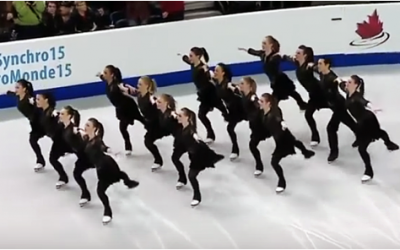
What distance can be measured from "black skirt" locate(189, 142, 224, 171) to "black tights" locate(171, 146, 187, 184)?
184 mm

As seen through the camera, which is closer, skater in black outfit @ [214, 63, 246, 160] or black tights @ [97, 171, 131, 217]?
black tights @ [97, 171, 131, 217]

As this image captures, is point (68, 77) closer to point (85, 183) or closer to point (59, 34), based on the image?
point (59, 34)

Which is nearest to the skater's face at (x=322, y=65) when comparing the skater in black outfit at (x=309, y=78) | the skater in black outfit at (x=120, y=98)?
the skater in black outfit at (x=309, y=78)

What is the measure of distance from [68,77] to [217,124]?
1567mm

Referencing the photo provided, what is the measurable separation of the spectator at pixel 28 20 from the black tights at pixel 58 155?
2.23m

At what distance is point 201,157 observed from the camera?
20.9 ft

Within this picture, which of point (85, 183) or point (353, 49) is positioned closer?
point (85, 183)

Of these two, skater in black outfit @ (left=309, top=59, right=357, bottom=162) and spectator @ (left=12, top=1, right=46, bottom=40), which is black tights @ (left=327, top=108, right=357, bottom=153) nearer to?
skater in black outfit @ (left=309, top=59, right=357, bottom=162)

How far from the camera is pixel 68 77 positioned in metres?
8.59

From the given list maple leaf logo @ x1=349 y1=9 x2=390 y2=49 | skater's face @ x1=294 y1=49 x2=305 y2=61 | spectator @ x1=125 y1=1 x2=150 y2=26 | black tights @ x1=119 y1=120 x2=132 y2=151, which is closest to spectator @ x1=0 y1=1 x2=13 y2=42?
spectator @ x1=125 y1=1 x2=150 y2=26

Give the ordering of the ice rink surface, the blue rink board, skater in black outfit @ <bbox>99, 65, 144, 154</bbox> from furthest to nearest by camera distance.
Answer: the blue rink board → skater in black outfit @ <bbox>99, 65, 144, 154</bbox> → the ice rink surface

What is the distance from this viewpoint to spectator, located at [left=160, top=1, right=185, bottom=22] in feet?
31.1

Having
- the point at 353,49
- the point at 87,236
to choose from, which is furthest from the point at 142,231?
the point at 353,49

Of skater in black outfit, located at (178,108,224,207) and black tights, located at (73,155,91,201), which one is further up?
skater in black outfit, located at (178,108,224,207)
